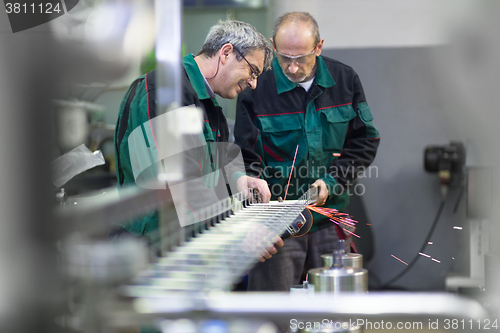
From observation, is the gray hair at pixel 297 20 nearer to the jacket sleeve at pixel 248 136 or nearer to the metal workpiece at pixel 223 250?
the jacket sleeve at pixel 248 136

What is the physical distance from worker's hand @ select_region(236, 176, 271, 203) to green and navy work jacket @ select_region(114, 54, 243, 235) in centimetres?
10

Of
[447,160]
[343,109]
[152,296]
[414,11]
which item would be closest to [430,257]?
[447,160]

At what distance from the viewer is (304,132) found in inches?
53.3

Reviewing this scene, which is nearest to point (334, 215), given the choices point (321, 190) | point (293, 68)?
point (321, 190)

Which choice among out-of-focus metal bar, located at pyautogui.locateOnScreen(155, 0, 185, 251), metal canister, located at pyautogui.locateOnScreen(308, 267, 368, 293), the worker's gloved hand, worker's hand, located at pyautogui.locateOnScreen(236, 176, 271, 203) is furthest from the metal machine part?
worker's hand, located at pyautogui.locateOnScreen(236, 176, 271, 203)

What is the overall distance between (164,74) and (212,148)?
0.21 metres

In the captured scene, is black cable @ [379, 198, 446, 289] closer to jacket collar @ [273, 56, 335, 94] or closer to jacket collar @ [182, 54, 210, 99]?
jacket collar @ [273, 56, 335, 94]

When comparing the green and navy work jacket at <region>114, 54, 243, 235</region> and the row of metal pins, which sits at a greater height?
the green and navy work jacket at <region>114, 54, 243, 235</region>

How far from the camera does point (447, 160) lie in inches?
89.7

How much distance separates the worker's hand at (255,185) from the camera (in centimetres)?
118

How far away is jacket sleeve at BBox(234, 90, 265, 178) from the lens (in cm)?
133

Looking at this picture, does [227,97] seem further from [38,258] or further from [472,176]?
[472,176]

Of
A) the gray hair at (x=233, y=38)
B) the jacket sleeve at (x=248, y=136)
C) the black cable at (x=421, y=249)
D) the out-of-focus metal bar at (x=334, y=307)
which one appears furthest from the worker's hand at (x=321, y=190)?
the black cable at (x=421, y=249)

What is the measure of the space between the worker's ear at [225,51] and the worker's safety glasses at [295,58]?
0.19m
